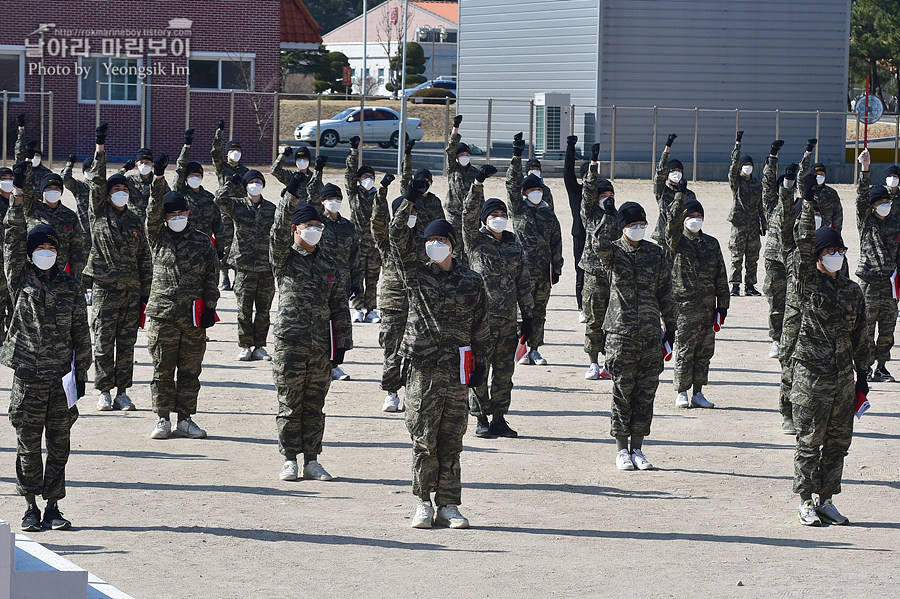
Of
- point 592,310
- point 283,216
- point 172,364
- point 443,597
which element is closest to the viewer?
point 443,597

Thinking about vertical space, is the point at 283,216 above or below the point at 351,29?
below

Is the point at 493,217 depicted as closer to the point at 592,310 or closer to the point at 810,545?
the point at 592,310

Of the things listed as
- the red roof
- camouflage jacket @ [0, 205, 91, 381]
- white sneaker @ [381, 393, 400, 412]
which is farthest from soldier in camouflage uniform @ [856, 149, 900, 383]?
the red roof

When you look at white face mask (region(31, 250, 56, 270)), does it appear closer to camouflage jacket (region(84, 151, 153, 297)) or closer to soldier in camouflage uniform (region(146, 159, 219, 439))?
soldier in camouflage uniform (region(146, 159, 219, 439))

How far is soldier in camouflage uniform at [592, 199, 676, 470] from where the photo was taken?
1072cm

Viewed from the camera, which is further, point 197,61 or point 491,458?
point 197,61

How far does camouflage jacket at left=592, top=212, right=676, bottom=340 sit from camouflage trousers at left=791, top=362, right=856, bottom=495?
1.68 m

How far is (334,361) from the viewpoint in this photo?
10.3 m

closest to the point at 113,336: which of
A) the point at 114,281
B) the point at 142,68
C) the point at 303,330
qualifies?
the point at 114,281

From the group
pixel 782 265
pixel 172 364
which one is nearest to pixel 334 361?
pixel 172 364

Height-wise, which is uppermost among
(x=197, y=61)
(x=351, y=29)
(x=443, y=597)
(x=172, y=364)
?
(x=351, y=29)

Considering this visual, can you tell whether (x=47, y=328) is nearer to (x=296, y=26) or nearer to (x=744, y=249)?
(x=744, y=249)

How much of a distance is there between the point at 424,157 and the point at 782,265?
2474cm

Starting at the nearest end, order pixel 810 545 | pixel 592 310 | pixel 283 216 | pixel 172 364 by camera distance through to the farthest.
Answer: pixel 810 545, pixel 283 216, pixel 172 364, pixel 592 310
